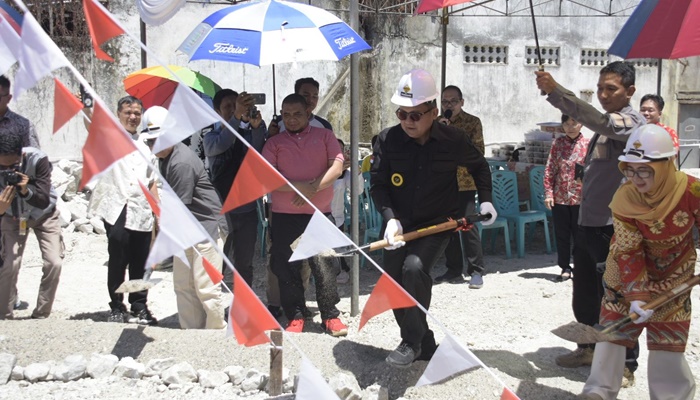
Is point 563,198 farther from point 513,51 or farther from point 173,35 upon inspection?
point 513,51

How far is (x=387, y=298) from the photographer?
12.8 ft

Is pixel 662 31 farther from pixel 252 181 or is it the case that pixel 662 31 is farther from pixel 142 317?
pixel 142 317

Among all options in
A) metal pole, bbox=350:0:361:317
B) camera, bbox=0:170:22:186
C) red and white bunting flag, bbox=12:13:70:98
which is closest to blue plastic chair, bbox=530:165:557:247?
metal pole, bbox=350:0:361:317

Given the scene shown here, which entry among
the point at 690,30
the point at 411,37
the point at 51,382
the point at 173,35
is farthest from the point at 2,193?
the point at 411,37

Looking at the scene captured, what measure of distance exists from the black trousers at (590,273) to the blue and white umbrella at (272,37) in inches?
89.8

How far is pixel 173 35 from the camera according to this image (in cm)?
1261

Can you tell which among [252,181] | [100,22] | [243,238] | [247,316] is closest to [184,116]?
[252,181]

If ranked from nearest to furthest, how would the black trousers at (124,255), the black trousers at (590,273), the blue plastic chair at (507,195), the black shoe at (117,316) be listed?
1. the black trousers at (590,273)
2. the black trousers at (124,255)
3. the black shoe at (117,316)
4. the blue plastic chair at (507,195)

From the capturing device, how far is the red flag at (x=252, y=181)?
3578mm

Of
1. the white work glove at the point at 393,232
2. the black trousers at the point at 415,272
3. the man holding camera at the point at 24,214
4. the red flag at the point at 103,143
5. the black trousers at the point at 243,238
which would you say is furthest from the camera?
the black trousers at the point at 243,238

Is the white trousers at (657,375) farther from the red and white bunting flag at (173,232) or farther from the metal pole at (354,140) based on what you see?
the red and white bunting flag at (173,232)

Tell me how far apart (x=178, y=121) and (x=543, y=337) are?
356cm

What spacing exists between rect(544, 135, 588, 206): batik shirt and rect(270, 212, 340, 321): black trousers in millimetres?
2702

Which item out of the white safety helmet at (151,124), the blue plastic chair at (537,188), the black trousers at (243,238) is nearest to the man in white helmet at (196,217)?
the white safety helmet at (151,124)
